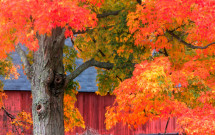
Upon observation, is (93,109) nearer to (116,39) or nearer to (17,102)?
(17,102)

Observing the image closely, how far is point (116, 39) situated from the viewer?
448 inches

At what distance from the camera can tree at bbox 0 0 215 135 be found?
8.69m

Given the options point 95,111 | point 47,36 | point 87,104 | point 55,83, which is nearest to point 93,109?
point 95,111

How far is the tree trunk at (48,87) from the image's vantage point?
35.1 ft

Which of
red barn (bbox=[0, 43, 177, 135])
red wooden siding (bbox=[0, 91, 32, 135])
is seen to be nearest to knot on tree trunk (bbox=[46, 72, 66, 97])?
red barn (bbox=[0, 43, 177, 135])

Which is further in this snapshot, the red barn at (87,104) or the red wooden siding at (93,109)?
the red wooden siding at (93,109)

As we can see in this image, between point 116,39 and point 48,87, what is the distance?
276 cm

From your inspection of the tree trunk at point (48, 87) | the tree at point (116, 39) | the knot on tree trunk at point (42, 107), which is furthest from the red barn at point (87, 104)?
the knot on tree trunk at point (42, 107)

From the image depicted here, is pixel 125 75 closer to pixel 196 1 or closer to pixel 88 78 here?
pixel 196 1

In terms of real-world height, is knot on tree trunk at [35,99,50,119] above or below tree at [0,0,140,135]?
below

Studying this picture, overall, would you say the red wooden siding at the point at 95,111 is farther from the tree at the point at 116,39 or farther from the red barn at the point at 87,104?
the tree at the point at 116,39

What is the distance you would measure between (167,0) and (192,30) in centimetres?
172

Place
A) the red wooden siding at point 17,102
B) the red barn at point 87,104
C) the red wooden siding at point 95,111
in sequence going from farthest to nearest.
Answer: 1. the red wooden siding at point 95,111
2. the red barn at point 87,104
3. the red wooden siding at point 17,102

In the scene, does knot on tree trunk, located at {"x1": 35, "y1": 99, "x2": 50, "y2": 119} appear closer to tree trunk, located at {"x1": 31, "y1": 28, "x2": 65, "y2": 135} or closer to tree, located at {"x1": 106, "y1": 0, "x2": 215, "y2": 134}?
tree trunk, located at {"x1": 31, "y1": 28, "x2": 65, "y2": 135}
